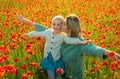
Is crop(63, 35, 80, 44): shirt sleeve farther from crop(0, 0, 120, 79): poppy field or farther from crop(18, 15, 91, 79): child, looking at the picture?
crop(0, 0, 120, 79): poppy field

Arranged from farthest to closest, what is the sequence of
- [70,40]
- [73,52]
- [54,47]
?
1. [54,47]
2. [73,52]
3. [70,40]

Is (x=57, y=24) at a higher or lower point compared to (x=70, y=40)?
higher

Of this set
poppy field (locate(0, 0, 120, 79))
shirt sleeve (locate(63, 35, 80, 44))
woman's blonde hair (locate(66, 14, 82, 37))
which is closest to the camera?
poppy field (locate(0, 0, 120, 79))

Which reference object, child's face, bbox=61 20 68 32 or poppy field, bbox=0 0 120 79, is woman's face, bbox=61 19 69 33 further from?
poppy field, bbox=0 0 120 79

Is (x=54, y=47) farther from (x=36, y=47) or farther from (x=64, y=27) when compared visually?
(x=36, y=47)

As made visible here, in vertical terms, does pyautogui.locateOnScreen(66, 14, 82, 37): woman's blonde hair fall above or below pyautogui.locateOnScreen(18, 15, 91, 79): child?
above

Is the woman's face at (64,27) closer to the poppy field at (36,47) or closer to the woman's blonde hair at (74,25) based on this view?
the woman's blonde hair at (74,25)

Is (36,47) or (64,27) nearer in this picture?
(64,27)

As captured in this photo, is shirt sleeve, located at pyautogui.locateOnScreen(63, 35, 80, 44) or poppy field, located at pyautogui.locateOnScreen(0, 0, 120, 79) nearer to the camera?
poppy field, located at pyautogui.locateOnScreen(0, 0, 120, 79)


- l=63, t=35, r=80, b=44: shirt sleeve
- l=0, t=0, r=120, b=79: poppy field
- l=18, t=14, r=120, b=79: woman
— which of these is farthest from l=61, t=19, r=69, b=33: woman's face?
l=0, t=0, r=120, b=79: poppy field

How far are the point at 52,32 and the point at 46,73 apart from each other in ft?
2.03

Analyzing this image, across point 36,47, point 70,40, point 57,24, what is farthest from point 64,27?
point 36,47

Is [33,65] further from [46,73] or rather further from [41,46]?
[41,46]

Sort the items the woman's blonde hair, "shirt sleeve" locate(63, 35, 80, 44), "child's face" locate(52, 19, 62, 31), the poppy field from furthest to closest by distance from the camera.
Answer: "child's face" locate(52, 19, 62, 31) < the woman's blonde hair < "shirt sleeve" locate(63, 35, 80, 44) < the poppy field
